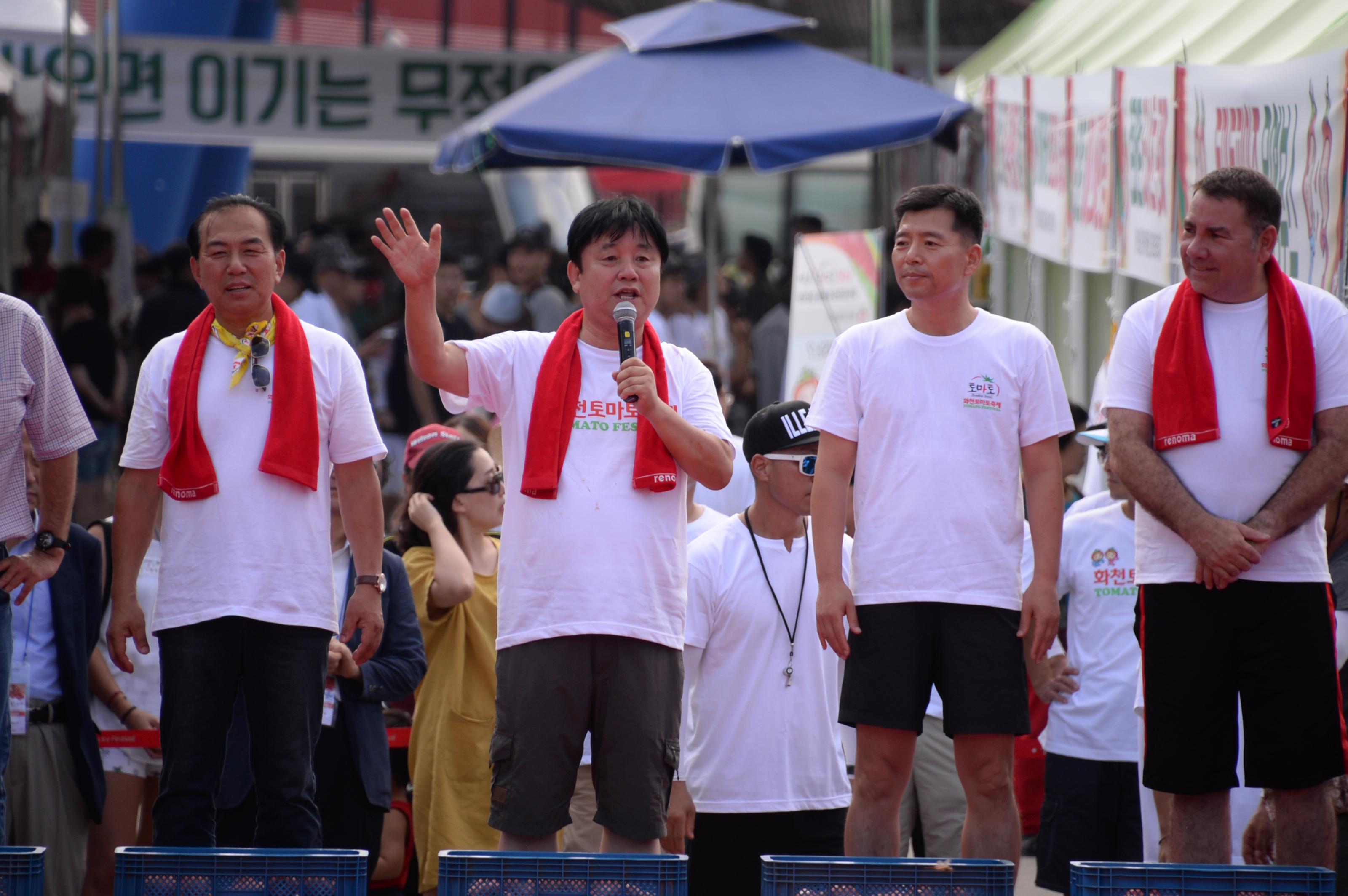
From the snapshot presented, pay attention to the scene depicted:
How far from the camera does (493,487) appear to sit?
5426mm

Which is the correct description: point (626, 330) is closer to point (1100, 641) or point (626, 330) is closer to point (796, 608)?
point (796, 608)

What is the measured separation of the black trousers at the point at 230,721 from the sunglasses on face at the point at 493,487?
1.51m

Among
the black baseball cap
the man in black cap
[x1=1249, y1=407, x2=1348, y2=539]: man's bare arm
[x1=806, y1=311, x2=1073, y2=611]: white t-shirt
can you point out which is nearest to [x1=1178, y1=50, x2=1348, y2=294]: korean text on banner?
[x1=1249, y1=407, x2=1348, y2=539]: man's bare arm

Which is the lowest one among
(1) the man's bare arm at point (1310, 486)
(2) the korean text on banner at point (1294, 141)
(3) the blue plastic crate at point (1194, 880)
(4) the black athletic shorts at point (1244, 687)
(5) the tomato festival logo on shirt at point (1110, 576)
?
(3) the blue plastic crate at point (1194, 880)

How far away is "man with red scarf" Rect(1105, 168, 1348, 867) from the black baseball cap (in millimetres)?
929

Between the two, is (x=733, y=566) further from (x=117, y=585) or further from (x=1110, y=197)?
(x=1110, y=197)

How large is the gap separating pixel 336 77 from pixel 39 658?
27.5 ft

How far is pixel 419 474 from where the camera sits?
548cm

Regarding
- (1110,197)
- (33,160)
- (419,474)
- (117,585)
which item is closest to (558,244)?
(33,160)

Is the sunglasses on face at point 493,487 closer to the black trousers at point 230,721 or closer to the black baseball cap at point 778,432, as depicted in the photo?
the black baseball cap at point 778,432

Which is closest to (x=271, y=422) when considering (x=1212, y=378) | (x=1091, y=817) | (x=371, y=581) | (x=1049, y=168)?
(x=371, y=581)

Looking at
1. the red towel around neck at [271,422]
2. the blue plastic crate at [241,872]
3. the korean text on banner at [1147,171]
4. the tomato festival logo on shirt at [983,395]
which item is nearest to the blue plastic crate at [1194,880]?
the tomato festival logo on shirt at [983,395]

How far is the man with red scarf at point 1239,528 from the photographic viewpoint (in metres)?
3.87

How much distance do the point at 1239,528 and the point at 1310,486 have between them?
0.21 metres
